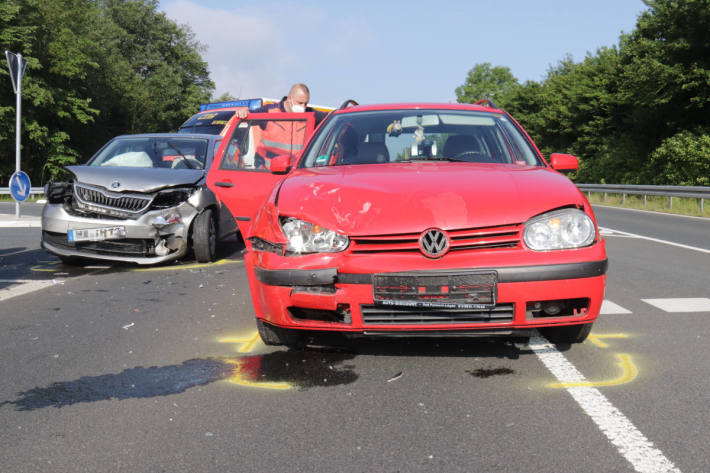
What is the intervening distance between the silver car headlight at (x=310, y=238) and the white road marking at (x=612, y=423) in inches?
53.8

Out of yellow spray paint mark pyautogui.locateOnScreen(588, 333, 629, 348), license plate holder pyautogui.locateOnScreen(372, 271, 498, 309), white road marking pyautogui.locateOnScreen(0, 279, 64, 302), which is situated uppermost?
license plate holder pyautogui.locateOnScreen(372, 271, 498, 309)

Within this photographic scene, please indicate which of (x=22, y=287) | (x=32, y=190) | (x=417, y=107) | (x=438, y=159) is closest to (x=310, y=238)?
(x=438, y=159)

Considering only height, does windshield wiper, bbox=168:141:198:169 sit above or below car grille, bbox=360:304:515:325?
above

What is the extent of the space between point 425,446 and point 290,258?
4.53ft

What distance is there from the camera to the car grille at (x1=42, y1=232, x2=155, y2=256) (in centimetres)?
848

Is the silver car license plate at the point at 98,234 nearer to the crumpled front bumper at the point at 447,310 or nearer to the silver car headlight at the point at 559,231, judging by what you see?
the crumpled front bumper at the point at 447,310

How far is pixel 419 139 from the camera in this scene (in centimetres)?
553

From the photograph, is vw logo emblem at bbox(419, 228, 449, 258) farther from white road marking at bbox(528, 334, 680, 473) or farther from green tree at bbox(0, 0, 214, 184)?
green tree at bbox(0, 0, 214, 184)

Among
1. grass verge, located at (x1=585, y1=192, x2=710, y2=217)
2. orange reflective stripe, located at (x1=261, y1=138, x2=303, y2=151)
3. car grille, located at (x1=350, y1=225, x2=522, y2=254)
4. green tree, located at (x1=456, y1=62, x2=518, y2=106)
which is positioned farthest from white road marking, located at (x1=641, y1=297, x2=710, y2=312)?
green tree, located at (x1=456, y1=62, x2=518, y2=106)

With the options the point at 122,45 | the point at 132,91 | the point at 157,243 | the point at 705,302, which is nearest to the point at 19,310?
the point at 157,243

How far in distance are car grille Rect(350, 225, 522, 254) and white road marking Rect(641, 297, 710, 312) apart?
276 centimetres

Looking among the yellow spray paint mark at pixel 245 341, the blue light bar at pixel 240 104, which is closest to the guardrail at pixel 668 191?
the blue light bar at pixel 240 104

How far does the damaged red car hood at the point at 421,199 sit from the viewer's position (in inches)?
157

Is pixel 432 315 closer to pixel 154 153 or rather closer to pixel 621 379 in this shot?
pixel 621 379
